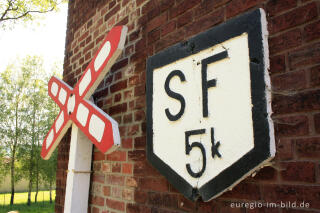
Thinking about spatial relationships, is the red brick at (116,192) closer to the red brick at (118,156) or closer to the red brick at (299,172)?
the red brick at (118,156)

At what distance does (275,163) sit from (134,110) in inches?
37.0

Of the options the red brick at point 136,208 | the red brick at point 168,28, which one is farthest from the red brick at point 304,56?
the red brick at point 136,208

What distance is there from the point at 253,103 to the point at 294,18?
35 centimetres

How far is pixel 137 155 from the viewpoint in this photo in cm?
154

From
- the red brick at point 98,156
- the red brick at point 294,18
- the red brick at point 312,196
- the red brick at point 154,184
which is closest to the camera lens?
the red brick at point 312,196

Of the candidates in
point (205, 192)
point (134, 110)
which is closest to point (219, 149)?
point (205, 192)

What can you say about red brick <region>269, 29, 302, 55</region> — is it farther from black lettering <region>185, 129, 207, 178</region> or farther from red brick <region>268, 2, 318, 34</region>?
black lettering <region>185, 129, 207, 178</region>

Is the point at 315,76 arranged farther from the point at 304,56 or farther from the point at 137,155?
the point at 137,155

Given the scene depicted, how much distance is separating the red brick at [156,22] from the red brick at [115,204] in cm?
110

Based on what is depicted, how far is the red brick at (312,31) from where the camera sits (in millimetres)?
887

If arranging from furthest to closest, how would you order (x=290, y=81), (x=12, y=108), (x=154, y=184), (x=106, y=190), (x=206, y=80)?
1. (x=12, y=108)
2. (x=106, y=190)
3. (x=154, y=184)
4. (x=206, y=80)
5. (x=290, y=81)

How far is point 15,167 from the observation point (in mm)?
14414

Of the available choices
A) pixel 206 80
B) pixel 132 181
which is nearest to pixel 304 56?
pixel 206 80

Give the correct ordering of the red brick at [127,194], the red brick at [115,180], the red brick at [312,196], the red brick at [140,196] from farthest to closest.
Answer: the red brick at [115,180]
the red brick at [127,194]
the red brick at [140,196]
the red brick at [312,196]
